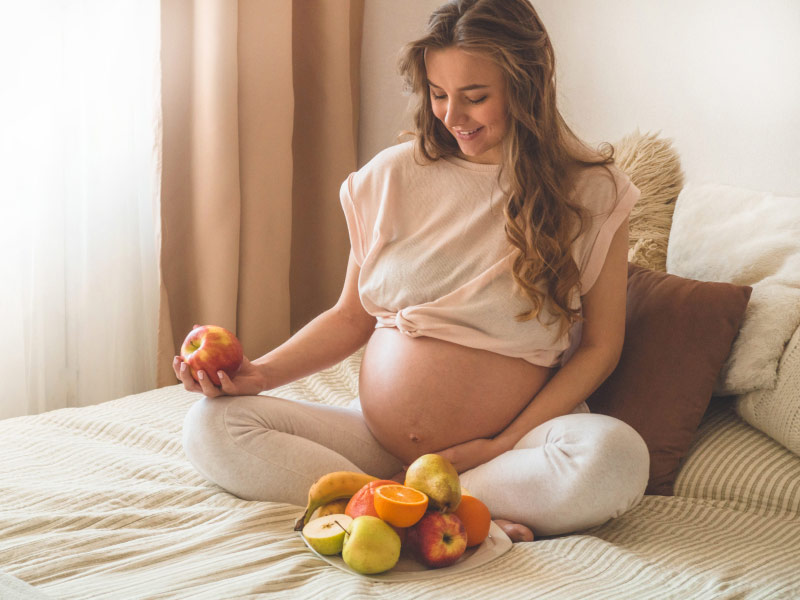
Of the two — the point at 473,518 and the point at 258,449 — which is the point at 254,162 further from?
the point at 473,518

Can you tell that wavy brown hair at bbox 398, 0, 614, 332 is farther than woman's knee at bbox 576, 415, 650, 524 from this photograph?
Yes

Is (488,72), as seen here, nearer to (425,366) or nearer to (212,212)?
(425,366)

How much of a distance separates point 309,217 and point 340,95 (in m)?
0.37

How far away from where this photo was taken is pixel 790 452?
141 cm

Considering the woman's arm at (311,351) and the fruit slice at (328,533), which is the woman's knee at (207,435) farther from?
the fruit slice at (328,533)

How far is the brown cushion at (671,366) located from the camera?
57.2 inches

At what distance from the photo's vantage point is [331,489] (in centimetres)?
115

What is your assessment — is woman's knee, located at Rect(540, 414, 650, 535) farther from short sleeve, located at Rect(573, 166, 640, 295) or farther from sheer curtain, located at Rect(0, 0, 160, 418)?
sheer curtain, located at Rect(0, 0, 160, 418)

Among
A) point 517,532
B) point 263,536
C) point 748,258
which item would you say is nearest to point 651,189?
point 748,258

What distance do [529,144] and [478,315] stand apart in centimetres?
29

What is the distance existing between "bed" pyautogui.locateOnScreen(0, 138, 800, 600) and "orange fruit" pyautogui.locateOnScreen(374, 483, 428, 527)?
3.1 inches

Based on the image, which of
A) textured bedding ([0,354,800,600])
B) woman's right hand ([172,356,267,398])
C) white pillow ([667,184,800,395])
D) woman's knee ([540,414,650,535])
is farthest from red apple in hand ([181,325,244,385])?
white pillow ([667,184,800,395])

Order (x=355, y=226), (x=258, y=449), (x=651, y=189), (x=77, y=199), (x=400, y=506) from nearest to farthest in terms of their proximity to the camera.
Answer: (x=400, y=506) → (x=258, y=449) → (x=355, y=226) → (x=651, y=189) → (x=77, y=199)

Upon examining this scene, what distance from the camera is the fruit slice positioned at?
1101mm
